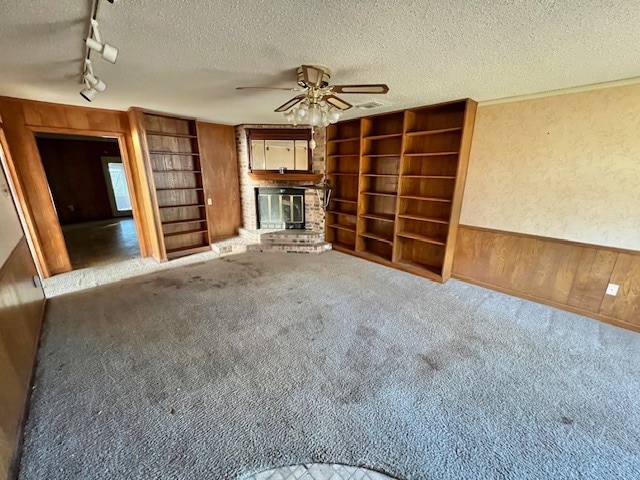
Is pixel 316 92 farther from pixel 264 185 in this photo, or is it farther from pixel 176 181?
pixel 176 181

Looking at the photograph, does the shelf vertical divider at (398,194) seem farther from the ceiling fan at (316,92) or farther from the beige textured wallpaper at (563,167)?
the ceiling fan at (316,92)

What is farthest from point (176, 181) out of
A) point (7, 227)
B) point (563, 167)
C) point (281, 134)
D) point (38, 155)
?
point (563, 167)

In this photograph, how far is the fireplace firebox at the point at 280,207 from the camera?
5020 mm

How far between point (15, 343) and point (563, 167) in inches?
194

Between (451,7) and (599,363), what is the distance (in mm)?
2806

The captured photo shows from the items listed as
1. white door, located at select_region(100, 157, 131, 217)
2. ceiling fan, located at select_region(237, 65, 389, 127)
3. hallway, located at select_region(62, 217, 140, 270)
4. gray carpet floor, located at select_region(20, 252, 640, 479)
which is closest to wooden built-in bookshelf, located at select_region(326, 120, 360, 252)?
ceiling fan, located at select_region(237, 65, 389, 127)

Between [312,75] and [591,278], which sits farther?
[591,278]

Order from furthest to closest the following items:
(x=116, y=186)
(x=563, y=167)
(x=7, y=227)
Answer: (x=116, y=186) < (x=563, y=167) < (x=7, y=227)

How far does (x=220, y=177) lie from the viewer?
16.7ft

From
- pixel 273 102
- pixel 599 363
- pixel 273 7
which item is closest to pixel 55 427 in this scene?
pixel 273 7

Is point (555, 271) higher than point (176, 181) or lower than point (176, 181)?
lower

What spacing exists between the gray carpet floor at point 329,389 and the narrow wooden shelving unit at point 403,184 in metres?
1.11

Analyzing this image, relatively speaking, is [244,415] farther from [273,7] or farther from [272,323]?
[273,7]

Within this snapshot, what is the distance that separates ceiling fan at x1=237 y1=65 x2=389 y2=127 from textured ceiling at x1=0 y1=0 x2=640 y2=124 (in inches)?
4.3
